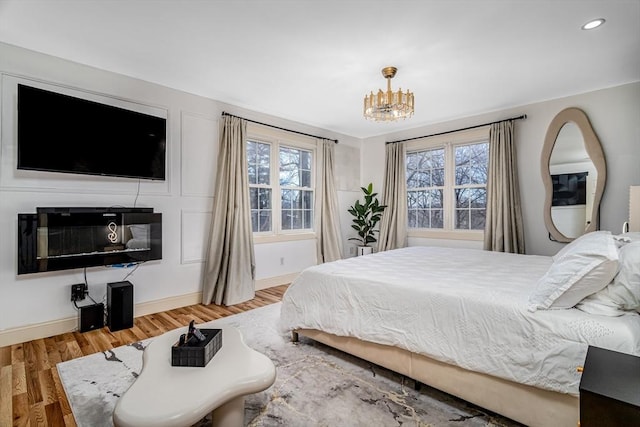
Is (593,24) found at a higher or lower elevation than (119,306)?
higher

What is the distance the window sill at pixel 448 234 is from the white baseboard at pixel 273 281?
212 centimetres

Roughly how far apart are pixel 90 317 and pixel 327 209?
11.0 feet

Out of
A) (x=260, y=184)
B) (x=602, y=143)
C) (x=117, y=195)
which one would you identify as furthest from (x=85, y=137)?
(x=602, y=143)

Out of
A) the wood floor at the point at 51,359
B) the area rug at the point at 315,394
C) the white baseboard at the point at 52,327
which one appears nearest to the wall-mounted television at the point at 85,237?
the white baseboard at the point at 52,327

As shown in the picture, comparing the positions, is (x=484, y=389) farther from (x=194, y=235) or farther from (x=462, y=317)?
(x=194, y=235)

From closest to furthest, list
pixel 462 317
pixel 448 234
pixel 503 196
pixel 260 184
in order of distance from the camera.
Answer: pixel 462 317 < pixel 503 196 < pixel 260 184 < pixel 448 234

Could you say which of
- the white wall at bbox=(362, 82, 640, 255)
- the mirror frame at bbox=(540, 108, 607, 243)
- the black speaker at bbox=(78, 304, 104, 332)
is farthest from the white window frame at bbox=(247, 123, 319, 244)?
the mirror frame at bbox=(540, 108, 607, 243)

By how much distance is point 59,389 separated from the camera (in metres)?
1.93

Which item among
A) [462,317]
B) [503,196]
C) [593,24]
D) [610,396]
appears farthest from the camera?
[503,196]

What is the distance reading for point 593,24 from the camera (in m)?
2.27

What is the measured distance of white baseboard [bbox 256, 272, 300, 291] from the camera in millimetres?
4352

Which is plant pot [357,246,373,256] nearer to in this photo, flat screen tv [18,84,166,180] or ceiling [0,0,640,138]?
ceiling [0,0,640,138]

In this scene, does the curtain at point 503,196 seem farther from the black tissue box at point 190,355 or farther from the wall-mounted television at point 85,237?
the wall-mounted television at point 85,237

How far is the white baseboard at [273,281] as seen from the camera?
14.3ft
